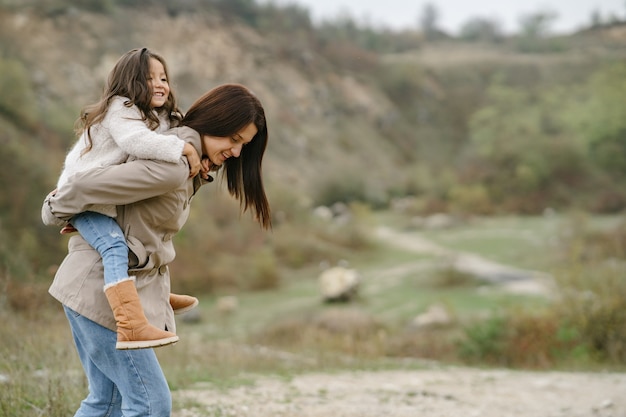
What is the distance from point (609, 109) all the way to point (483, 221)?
315 inches

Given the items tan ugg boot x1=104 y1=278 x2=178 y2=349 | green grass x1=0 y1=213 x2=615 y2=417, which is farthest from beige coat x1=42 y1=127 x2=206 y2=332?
green grass x1=0 y1=213 x2=615 y2=417

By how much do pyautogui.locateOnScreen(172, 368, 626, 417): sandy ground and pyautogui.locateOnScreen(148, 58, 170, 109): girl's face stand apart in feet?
9.01

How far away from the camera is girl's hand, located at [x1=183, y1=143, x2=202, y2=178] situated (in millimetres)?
2609

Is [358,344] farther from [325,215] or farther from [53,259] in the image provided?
[325,215]

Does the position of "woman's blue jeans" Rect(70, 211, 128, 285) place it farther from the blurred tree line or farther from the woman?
the blurred tree line

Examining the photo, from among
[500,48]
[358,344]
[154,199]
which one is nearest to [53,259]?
[358,344]

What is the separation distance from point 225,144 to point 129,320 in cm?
83

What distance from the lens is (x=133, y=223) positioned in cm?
261

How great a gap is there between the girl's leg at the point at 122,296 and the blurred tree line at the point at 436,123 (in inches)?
280

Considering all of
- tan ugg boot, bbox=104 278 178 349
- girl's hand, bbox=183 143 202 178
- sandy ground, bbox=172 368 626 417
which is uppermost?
girl's hand, bbox=183 143 202 178

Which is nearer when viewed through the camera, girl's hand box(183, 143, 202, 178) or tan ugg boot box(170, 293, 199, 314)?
girl's hand box(183, 143, 202, 178)

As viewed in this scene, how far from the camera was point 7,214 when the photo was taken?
17.0 meters

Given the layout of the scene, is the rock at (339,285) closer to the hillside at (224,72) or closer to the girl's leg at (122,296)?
the hillside at (224,72)

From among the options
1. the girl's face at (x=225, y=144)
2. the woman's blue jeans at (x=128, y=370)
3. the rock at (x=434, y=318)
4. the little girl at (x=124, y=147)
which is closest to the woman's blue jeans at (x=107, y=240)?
the little girl at (x=124, y=147)
